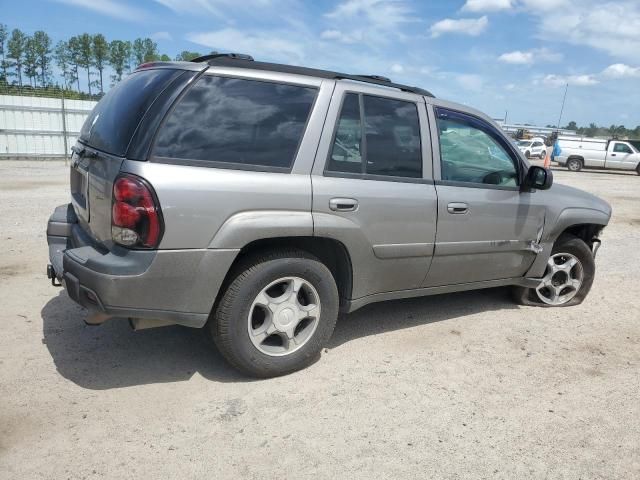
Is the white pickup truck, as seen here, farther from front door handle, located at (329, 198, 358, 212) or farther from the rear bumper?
the rear bumper

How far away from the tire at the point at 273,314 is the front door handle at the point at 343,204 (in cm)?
36

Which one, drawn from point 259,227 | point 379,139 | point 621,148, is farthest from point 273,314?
point 621,148

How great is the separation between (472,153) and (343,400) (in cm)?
225

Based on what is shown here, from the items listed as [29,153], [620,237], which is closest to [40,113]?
[29,153]

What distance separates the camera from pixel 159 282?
2814mm

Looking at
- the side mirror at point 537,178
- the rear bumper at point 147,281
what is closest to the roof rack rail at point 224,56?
the rear bumper at point 147,281

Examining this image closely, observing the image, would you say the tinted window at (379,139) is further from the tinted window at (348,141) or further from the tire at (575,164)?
the tire at (575,164)

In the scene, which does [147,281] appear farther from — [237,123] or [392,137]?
[392,137]

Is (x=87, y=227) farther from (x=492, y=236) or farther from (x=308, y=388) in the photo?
(x=492, y=236)

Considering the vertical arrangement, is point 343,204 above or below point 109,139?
below

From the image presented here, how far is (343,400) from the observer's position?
3121mm

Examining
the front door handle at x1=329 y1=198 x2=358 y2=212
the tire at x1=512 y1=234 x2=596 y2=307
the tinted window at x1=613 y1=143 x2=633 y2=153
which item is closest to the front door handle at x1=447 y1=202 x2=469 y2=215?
the front door handle at x1=329 y1=198 x2=358 y2=212

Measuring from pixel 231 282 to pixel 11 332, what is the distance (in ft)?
6.29

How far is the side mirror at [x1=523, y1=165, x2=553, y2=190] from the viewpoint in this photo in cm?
422
